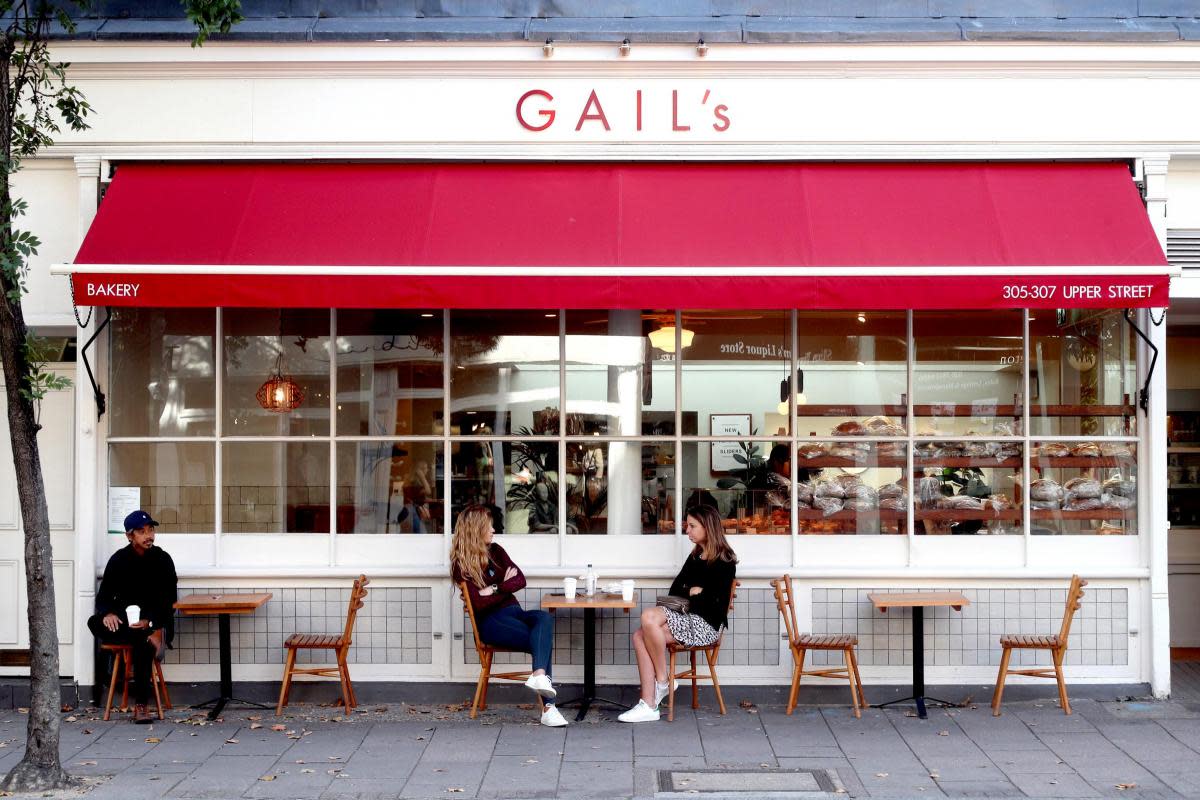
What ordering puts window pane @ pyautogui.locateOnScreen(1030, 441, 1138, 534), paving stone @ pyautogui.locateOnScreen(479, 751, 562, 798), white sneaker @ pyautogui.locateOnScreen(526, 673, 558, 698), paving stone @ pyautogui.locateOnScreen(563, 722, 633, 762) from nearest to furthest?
paving stone @ pyautogui.locateOnScreen(479, 751, 562, 798) → paving stone @ pyautogui.locateOnScreen(563, 722, 633, 762) → white sneaker @ pyautogui.locateOnScreen(526, 673, 558, 698) → window pane @ pyautogui.locateOnScreen(1030, 441, 1138, 534)

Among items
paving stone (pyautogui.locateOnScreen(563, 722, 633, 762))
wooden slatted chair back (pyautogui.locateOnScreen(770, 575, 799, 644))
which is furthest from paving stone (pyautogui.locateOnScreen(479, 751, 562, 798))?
wooden slatted chair back (pyautogui.locateOnScreen(770, 575, 799, 644))

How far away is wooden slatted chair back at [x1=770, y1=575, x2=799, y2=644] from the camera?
838 cm

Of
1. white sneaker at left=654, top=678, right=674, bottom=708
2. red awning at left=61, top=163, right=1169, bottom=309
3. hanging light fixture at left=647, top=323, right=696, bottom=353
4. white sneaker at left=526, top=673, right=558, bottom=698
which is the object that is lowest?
white sneaker at left=654, top=678, right=674, bottom=708

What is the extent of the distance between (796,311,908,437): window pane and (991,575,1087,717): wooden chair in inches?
68.8

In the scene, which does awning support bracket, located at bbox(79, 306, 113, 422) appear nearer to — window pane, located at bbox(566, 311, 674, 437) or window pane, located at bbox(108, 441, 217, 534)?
window pane, located at bbox(108, 441, 217, 534)

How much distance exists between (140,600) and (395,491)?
2.04m

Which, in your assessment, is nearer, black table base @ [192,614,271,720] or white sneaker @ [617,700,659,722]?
white sneaker @ [617,700,659,722]

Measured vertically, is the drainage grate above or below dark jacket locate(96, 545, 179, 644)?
below

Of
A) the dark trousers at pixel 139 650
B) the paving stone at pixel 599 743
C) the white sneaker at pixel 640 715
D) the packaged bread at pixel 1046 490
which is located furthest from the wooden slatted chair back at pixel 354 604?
the packaged bread at pixel 1046 490

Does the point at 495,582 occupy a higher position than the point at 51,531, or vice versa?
the point at 51,531

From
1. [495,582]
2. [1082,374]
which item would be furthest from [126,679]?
[1082,374]

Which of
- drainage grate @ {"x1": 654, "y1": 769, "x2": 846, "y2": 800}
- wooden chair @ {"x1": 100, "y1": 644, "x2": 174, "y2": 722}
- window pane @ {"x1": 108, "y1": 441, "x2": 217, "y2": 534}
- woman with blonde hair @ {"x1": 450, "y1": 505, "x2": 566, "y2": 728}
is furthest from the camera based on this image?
window pane @ {"x1": 108, "y1": 441, "x2": 217, "y2": 534}

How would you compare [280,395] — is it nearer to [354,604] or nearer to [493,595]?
[354,604]

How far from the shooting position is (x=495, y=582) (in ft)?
28.0
